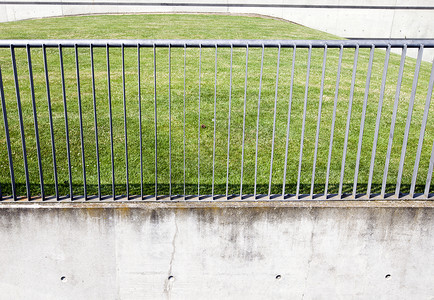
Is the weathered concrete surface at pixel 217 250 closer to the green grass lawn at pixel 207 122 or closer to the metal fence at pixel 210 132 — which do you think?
the metal fence at pixel 210 132

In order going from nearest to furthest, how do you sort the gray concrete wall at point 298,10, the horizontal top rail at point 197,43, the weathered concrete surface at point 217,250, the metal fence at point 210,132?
1. the horizontal top rail at point 197,43
2. the metal fence at point 210,132
3. the weathered concrete surface at point 217,250
4. the gray concrete wall at point 298,10

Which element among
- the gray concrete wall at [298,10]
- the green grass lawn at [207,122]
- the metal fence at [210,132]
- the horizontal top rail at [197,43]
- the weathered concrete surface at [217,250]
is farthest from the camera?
the gray concrete wall at [298,10]

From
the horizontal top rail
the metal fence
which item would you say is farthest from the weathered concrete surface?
the horizontal top rail

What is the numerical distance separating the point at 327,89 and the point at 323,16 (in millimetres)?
11127

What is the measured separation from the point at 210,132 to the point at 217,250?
2.09m

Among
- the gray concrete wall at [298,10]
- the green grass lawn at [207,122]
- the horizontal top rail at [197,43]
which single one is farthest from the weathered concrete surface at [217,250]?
the gray concrete wall at [298,10]

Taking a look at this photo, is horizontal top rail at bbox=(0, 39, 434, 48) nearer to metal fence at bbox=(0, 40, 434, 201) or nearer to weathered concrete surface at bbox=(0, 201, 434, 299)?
metal fence at bbox=(0, 40, 434, 201)

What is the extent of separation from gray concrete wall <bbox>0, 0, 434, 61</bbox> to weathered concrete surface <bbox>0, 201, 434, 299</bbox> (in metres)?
15.1

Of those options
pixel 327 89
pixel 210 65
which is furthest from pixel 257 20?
pixel 327 89

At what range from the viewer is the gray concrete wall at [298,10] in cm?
1777

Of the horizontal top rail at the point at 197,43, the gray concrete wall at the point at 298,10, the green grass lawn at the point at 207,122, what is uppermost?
the horizontal top rail at the point at 197,43

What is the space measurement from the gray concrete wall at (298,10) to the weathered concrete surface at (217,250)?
15109mm

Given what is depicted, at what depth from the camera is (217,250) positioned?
14.2ft

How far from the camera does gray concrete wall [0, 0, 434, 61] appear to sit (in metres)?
17.8
